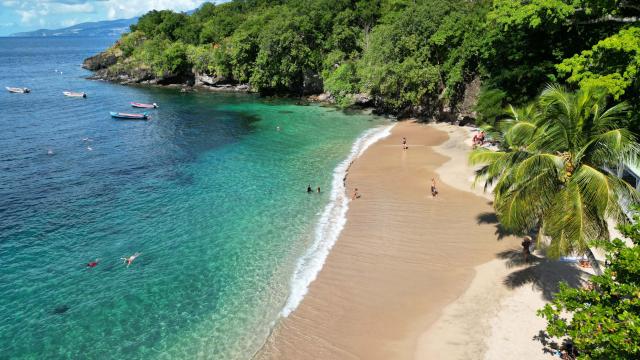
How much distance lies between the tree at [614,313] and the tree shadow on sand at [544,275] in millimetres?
8239

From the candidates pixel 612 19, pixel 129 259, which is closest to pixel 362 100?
pixel 612 19

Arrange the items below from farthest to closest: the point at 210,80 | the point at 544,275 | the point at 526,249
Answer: the point at 210,80 < the point at 526,249 < the point at 544,275

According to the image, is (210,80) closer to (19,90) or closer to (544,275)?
(19,90)

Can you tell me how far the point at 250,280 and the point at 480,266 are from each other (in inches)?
463

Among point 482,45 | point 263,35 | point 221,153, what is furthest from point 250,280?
point 263,35

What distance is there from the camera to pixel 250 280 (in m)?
22.0

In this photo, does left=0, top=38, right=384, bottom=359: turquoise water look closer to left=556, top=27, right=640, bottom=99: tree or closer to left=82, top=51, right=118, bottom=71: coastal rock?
left=556, top=27, right=640, bottom=99: tree

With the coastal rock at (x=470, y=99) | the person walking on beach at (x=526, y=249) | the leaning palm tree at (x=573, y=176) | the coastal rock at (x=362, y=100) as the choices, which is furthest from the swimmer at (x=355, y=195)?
the coastal rock at (x=362, y=100)

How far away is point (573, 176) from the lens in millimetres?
14602

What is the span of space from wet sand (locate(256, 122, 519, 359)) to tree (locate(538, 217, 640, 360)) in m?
6.59

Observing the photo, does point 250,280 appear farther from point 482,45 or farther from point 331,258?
point 482,45

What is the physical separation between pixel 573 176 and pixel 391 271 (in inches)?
391

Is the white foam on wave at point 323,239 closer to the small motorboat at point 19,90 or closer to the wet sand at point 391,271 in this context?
the wet sand at point 391,271

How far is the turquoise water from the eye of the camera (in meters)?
18.7
